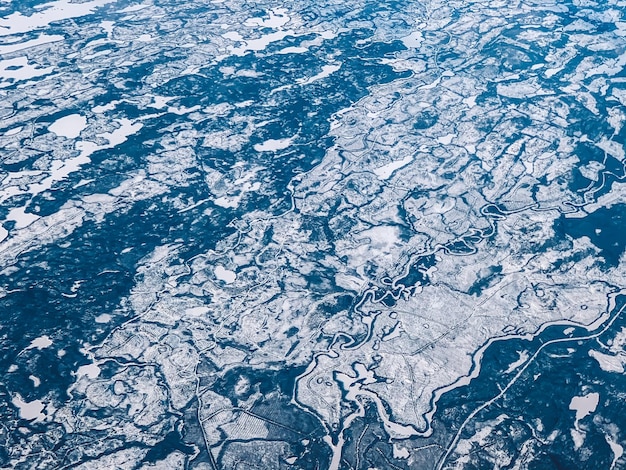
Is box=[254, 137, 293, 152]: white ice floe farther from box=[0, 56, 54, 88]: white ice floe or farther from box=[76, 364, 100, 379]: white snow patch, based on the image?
box=[0, 56, 54, 88]: white ice floe

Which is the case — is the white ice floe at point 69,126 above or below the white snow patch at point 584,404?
above

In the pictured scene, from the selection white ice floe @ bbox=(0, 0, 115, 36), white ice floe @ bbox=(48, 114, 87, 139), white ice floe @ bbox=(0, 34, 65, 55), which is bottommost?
white ice floe @ bbox=(48, 114, 87, 139)

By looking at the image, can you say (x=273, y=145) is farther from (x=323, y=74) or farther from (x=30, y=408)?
(x=30, y=408)

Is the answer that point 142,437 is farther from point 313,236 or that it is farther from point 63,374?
point 313,236

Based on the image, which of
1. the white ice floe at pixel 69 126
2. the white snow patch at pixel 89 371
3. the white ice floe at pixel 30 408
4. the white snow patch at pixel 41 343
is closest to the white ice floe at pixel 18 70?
the white ice floe at pixel 69 126

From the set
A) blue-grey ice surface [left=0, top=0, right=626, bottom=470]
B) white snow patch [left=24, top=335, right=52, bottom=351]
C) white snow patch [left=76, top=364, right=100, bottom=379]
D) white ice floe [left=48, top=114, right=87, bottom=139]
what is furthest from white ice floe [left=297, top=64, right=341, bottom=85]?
white snow patch [left=76, top=364, right=100, bottom=379]

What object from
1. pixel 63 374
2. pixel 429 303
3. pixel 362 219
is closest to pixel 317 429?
pixel 429 303

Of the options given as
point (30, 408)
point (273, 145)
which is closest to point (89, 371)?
point (30, 408)

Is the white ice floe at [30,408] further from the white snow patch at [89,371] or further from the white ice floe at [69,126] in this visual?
the white ice floe at [69,126]

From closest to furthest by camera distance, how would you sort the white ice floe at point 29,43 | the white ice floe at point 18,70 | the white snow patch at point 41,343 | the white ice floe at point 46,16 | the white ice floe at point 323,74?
the white snow patch at point 41,343, the white ice floe at point 18,70, the white ice floe at point 323,74, the white ice floe at point 29,43, the white ice floe at point 46,16
